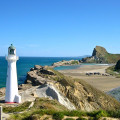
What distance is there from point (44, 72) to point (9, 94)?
3074 centimetres

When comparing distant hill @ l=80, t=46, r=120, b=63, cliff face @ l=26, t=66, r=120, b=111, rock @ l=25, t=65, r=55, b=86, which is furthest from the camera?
distant hill @ l=80, t=46, r=120, b=63

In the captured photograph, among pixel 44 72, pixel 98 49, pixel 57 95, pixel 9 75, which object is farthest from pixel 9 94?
pixel 98 49

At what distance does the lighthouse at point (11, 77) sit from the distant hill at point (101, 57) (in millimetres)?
124333

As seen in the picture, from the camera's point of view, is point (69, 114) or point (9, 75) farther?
point (9, 75)

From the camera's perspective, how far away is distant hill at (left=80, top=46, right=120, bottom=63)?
142 metres

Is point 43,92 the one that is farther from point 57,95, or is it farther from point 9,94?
point 9,94

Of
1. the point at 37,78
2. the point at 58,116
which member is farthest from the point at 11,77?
the point at 37,78

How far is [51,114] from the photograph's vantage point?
10969mm

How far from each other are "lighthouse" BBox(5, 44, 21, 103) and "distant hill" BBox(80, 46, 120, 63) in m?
124

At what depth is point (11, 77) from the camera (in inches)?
624

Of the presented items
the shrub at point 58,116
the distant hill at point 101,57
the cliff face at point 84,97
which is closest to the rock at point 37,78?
the cliff face at point 84,97

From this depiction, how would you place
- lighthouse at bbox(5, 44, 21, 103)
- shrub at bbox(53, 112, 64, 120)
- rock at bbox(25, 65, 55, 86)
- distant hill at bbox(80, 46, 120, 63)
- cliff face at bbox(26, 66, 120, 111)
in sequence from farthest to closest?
distant hill at bbox(80, 46, 120, 63) < rock at bbox(25, 65, 55, 86) < cliff face at bbox(26, 66, 120, 111) < lighthouse at bbox(5, 44, 21, 103) < shrub at bbox(53, 112, 64, 120)

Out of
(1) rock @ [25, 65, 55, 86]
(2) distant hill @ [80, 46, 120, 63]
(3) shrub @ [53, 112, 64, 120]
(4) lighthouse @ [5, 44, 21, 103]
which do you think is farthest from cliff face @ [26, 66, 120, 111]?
(2) distant hill @ [80, 46, 120, 63]

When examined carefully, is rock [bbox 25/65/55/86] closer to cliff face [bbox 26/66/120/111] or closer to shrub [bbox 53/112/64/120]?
cliff face [bbox 26/66/120/111]
